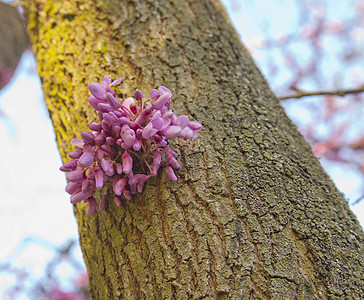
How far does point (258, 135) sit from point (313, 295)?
0.65 metres

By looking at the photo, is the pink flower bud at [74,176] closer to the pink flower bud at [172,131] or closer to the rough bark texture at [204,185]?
the rough bark texture at [204,185]

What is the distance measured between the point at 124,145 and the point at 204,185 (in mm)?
341

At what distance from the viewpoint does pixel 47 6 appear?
1894 mm

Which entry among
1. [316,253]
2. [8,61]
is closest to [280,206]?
[316,253]

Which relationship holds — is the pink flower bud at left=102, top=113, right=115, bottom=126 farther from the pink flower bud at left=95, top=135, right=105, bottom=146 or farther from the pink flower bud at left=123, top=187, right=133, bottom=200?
the pink flower bud at left=123, top=187, right=133, bottom=200

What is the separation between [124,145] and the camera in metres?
1.10

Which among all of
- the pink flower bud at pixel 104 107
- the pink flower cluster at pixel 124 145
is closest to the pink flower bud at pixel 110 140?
→ the pink flower cluster at pixel 124 145

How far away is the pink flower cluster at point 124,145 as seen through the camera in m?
1.11

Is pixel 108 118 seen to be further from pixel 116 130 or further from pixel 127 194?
pixel 127 194

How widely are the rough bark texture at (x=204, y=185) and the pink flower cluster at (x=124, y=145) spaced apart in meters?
0.09

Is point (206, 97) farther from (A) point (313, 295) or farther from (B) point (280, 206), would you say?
(A) point (313, 295)

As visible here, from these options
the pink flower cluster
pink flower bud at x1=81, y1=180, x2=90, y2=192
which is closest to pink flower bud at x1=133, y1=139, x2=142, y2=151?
the pink flower cluster

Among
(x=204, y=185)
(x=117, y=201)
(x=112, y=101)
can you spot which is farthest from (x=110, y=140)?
(x=204, y=185)

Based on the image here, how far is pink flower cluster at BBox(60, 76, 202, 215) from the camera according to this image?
111cm
